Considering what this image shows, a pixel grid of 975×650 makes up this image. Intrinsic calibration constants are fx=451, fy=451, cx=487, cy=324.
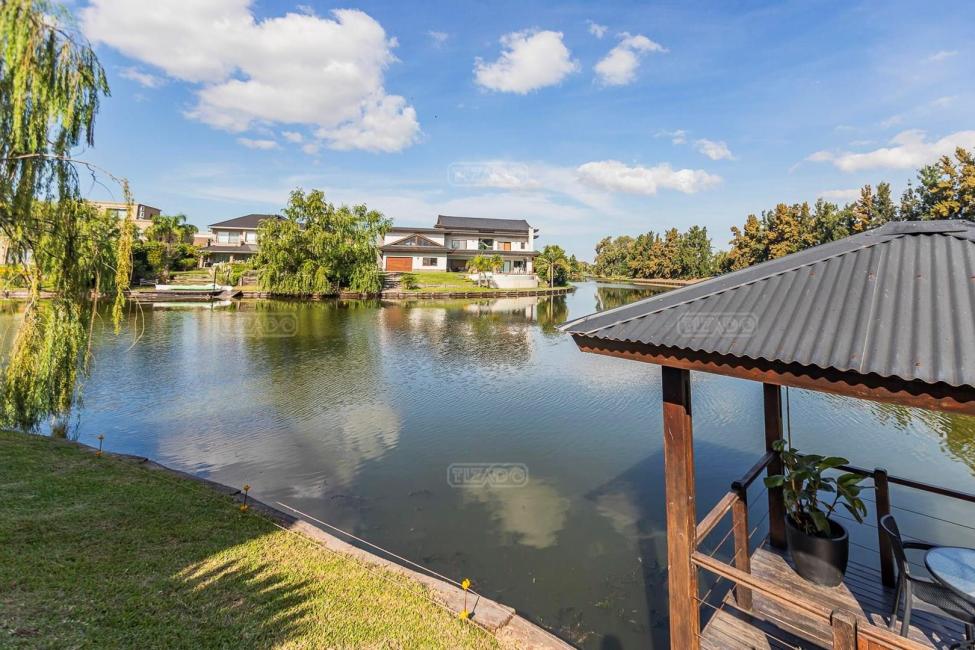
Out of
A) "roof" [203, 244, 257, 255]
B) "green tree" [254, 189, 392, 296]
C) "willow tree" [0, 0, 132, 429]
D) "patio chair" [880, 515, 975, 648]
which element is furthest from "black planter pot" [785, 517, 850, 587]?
"roof" [203, 244, 257, 255]

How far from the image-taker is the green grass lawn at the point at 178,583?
372cm

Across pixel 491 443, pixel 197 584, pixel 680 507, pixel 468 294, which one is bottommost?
pixel 491 443

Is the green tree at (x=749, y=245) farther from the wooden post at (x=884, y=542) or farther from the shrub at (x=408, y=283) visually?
the wooden post at (x=884, y=542)

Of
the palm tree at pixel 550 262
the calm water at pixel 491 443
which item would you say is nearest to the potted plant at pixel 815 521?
the calm water at pixel 491 443

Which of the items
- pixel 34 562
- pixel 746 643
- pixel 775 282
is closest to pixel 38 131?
pixel 34 562

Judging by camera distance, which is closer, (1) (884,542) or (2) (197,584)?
(1) (884,542)

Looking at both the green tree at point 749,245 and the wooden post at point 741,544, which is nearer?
the wooden post at point 741,544

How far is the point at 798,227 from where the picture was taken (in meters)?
49.7

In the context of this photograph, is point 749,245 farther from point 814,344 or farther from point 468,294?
point 814,344

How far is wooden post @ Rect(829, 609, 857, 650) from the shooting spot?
2.55 meters

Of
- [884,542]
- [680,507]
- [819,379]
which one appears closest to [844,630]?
[680,507]

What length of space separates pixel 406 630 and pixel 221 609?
5.56 feet

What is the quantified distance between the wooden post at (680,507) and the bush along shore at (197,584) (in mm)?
1257

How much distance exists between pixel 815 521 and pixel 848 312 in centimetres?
214
